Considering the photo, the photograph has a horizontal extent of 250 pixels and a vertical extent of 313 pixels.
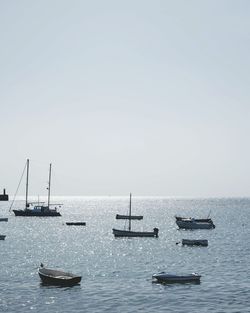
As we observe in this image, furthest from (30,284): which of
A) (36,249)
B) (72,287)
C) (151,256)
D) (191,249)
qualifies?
(191,249)

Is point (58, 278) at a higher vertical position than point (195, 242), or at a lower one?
lower

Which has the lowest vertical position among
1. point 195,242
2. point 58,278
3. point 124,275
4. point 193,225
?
point 124,275

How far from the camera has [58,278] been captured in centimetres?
5978

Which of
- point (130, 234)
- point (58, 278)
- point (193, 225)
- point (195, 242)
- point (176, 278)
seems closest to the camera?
point (58, 278)

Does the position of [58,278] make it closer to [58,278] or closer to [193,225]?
[58,278]

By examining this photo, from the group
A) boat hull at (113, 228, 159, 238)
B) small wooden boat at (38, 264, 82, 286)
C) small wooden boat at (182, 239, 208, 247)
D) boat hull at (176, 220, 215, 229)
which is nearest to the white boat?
boat hull at (176, 220, 215, 229)

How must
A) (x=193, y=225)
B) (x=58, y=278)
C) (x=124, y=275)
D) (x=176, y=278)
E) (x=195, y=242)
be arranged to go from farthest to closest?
(x=193, y=225), (x=195, y=242), (x=124, y=275), (x=176, y=278), (x=58, y=278)

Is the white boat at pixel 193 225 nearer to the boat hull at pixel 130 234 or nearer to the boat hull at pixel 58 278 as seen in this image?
the boat hull at pixel 130 234

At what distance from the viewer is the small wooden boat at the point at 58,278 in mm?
59594

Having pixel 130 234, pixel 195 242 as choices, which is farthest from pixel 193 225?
pixel 195 242

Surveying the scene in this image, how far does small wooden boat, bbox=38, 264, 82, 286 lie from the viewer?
59594 mm

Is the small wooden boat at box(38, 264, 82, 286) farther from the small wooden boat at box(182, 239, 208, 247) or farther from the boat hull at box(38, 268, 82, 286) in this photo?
the small wooden boat at box(182, 239, 208, 247)

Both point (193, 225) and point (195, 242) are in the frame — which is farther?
point (193, 225)

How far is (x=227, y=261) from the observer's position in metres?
84.7
